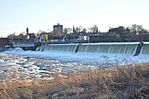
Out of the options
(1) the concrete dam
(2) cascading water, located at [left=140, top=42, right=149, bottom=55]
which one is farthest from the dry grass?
(1) the concrete dam

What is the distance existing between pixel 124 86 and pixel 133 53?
40.7m

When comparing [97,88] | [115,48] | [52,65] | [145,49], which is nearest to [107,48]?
[115,48]

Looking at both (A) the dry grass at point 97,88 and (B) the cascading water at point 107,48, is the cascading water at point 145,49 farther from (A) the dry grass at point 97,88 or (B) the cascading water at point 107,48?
(A) the dry grass at point 97,88

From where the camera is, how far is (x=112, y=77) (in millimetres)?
7828

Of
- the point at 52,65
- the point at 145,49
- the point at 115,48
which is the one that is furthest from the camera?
the point at 115,48

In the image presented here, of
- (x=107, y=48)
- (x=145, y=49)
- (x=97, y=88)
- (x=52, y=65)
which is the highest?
(x=97, y=88)

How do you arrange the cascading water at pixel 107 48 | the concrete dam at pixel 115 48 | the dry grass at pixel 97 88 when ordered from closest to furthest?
the dry grass at pixel 97 88 → the concrete dam at pixel 115 48 → the cascading water at pixel 107 48

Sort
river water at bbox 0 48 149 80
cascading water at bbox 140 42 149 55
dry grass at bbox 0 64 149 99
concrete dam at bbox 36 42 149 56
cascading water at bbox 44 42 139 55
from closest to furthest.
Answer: dry grass at bbox 0 64 149 99 < river water at bbox 0 48 149 80 < cascading water at bbox 140 42 149 55 < concrete dam at bbox 36 42 149 56 < cascading water at bbox 44 42 139 55

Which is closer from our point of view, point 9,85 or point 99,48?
point 9,85

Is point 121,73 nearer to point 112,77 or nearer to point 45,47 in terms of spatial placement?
point 112,77

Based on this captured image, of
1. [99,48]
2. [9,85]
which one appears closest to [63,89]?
[9,85]

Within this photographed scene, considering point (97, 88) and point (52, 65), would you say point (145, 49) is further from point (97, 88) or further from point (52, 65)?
point (97, 88)

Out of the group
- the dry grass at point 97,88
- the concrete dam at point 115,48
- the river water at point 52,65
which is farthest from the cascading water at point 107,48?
the dry grass at point 97,88

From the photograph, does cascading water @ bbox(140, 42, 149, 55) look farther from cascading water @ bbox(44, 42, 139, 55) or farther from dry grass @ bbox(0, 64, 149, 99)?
dry grass @ bbox(0, 64, 149, 99)
